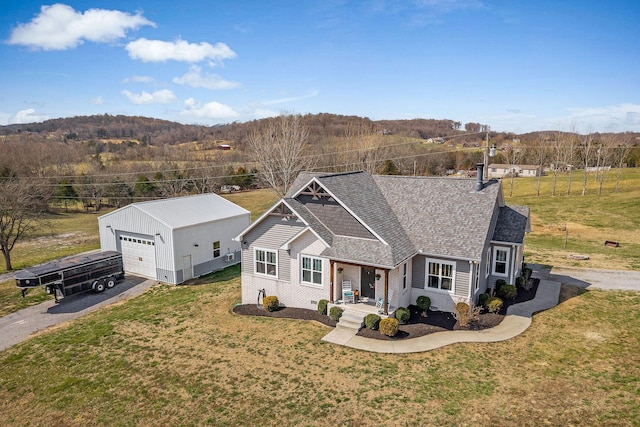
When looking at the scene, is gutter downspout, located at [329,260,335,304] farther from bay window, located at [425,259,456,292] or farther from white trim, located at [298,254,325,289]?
bay window, located at [425,259,456,292]

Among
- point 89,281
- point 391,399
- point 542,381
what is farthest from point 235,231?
point 542,381

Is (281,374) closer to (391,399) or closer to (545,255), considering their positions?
(391,399)

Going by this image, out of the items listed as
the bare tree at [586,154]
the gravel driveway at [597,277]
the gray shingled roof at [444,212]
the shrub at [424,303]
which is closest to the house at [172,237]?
the gray shingled roof at [444,212]

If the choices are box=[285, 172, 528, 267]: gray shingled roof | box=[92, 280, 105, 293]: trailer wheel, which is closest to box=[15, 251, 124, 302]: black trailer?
box=[92, 280, 105, 293]: trailer wheel

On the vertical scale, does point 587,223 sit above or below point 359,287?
below

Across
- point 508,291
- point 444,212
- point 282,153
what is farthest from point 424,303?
point 282,153

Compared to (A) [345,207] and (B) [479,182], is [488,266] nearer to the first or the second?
(B) [479,182]
